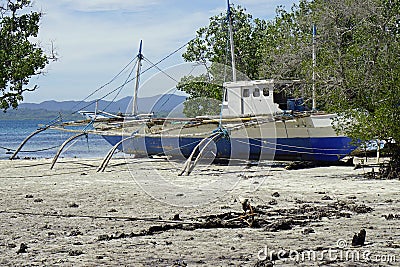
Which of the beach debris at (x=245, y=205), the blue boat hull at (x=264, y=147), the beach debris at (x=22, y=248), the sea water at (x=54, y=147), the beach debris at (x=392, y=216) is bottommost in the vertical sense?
the sea water at (x=54, y=147)

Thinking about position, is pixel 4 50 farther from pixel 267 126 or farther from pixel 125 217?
pixel 125 217

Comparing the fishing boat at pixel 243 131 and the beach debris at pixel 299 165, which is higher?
the fishing boat at pixel 243 131

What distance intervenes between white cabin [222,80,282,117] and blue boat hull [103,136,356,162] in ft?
3.73

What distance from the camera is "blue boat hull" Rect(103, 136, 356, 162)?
850 inches

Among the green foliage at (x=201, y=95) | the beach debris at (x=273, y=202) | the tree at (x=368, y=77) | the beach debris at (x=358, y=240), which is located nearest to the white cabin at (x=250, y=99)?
the green foliage at (x=201, y=95)

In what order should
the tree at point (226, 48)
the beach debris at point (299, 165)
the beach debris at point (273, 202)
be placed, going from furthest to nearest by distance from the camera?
the tree at point (226, 48)
the beach debris at point (299, 165)
the beach debris at point (273, 202)

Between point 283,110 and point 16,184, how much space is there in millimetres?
9913

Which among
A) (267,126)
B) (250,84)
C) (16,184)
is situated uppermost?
(250,84)

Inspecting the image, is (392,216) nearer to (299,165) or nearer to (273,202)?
(273,202)

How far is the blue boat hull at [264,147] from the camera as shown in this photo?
2159 centimetres

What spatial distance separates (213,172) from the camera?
20.4 metres

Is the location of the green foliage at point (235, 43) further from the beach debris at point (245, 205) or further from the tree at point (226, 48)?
the beach debris at point (245, 205)

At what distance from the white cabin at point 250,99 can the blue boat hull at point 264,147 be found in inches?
44.8

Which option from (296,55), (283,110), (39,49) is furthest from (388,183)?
(39,49)
